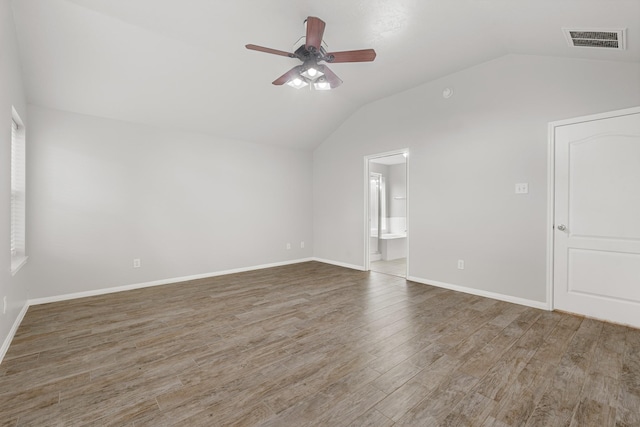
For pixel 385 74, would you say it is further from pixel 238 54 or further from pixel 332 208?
pixel 332 208

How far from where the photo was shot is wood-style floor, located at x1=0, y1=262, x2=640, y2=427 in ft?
5.39

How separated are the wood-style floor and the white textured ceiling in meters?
2.65

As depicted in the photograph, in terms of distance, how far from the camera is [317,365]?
214 centimetres

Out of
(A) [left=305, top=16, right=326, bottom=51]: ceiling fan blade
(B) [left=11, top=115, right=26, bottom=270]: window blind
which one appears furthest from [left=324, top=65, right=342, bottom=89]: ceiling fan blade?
(B) [left=11, top=115, right=26, bottom=270]: window blind

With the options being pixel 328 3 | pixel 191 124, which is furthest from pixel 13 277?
pixel 328 3

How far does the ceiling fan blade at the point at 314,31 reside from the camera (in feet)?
7.40

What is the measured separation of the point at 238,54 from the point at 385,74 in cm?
202

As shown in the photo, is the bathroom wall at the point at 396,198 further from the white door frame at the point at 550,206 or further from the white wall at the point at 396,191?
the white door frame at the point at 550,206

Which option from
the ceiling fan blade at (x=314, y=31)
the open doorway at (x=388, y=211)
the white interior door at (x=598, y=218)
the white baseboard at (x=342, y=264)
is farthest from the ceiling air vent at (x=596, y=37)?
the white baseboard at (x=342, y=264)

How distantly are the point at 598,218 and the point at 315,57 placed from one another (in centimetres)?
337

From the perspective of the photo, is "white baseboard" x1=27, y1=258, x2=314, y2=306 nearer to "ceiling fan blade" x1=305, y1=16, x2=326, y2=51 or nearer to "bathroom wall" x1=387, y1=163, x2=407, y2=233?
"bathroom wall" x1=387, y1=163, x2=407, y2=233

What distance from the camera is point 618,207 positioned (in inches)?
112

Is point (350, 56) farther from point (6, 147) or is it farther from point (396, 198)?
point (396, 198)

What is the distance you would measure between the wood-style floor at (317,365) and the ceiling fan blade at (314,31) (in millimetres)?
2648
